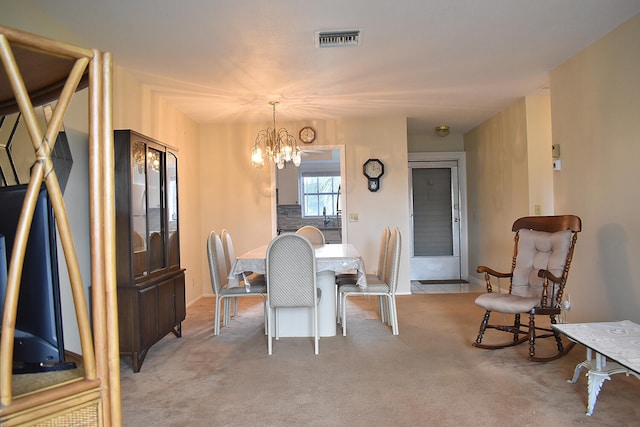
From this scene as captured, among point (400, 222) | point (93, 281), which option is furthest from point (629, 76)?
point (93, 281)

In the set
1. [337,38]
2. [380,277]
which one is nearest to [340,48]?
[337,38]

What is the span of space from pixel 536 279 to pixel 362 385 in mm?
1785

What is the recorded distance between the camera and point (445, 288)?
21.0ft

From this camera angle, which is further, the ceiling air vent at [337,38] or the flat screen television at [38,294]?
the ceiling air vent at [337,38]

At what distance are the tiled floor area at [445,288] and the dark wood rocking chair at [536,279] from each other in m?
2.27

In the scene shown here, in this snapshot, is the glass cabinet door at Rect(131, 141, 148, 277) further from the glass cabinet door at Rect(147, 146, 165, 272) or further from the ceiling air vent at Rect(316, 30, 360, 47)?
the ceiling air vent at Rect(316, 30, 360, 47)

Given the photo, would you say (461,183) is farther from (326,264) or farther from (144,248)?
(144,248)

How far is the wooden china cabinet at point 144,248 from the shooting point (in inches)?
121

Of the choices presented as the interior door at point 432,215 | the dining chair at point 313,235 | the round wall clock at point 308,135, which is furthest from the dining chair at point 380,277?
the interior door at point 432,215

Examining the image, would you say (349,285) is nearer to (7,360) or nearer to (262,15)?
(262,15)

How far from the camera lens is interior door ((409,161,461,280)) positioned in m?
7.30

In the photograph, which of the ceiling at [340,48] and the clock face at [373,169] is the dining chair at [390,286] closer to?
the ceiling at [340,48]

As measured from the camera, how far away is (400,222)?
600 cm

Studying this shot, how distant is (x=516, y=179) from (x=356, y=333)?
2.98 meters
